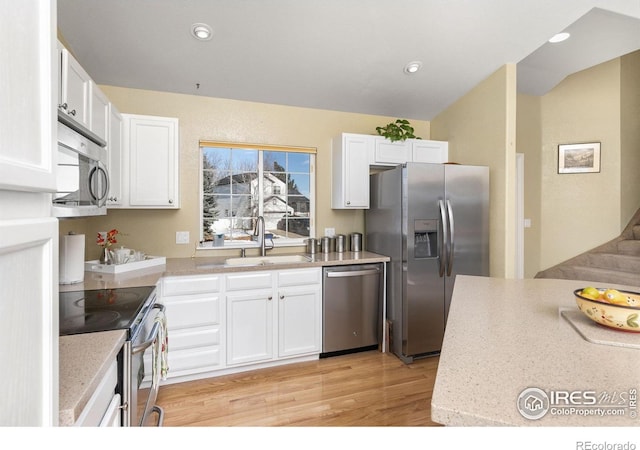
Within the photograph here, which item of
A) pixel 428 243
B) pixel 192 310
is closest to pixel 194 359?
pixel 192 310

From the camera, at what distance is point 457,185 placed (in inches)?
119

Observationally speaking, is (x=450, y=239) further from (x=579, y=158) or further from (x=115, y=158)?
(x=115, y=158)

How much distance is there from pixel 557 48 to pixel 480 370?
371cm

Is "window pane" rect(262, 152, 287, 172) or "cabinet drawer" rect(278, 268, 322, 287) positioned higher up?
"window pane" rect(262, 152, 287, 172)

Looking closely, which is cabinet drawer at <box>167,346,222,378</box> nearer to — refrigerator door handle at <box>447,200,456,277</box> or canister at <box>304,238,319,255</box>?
canister at <box>304,238,319,255</box>

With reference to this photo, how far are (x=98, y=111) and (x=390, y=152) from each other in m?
2.61

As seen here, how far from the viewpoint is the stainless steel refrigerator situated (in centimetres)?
290

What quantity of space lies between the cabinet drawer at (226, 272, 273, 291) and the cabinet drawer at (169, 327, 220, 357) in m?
0.36

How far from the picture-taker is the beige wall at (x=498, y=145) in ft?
9.78

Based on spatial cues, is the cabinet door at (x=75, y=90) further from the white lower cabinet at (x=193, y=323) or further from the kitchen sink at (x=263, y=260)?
the kitchen sink at (x=263, y=260)

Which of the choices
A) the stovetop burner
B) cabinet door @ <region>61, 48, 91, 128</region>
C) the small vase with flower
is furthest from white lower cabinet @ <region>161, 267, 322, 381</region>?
cabinet door @ <region>61, 48, 91, 128</region>

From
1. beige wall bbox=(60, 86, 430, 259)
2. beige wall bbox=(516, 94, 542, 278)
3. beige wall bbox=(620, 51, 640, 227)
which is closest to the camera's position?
beige wall bbox=(60, 86, 430, 259)

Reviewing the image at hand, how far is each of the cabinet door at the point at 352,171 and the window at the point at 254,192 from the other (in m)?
0.35
